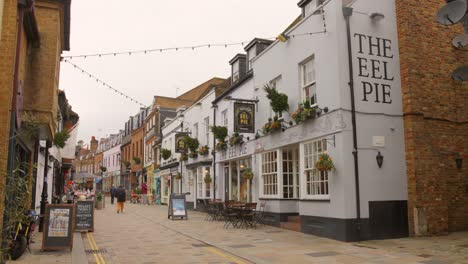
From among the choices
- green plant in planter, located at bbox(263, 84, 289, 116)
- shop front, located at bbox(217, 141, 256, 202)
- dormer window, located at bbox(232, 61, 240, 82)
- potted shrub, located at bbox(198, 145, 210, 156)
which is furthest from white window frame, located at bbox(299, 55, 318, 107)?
potted shrub, located at bbox(198, 145, 210, 156)

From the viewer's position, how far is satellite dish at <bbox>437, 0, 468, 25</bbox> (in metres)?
8.09

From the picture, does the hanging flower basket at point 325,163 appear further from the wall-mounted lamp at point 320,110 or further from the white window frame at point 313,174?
the wall-mounted lamp at point 320,110

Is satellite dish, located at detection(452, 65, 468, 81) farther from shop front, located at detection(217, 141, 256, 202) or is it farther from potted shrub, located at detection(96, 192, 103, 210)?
potted shrub, located at detection(96, 192, 103, 210)

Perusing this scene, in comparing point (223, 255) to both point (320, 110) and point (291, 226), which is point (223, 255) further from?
point (320, 110)

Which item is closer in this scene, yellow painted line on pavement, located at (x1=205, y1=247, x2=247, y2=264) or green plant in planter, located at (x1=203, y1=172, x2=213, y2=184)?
yellow painted line on pavement, located at (x1=205, y1=247, x2=247, y2=264)

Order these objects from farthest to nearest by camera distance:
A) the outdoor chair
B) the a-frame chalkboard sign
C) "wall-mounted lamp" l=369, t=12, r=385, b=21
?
the a-frame chalkboard sign < the outdoor chair < "wall-mounted lamp" l=369, t=12, r=385, b=21

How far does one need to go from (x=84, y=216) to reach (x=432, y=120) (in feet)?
38.2

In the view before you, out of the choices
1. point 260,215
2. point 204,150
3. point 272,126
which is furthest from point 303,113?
point 204,150

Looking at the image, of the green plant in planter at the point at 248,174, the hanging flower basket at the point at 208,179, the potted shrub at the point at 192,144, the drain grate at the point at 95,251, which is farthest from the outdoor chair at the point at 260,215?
the potted shrub at the point at 192,144

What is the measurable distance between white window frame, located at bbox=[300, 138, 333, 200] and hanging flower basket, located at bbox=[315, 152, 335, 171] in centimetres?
38

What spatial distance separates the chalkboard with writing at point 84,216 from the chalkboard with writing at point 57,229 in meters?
4.13

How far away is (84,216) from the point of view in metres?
14.2

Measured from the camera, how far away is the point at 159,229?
15000mm

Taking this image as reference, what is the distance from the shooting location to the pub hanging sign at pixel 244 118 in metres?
16.3
